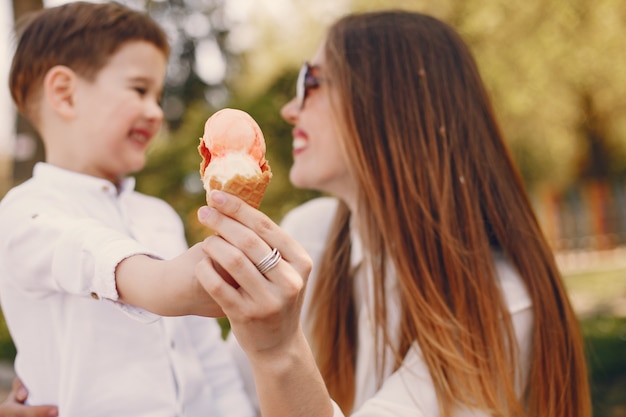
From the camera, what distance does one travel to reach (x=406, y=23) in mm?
2668

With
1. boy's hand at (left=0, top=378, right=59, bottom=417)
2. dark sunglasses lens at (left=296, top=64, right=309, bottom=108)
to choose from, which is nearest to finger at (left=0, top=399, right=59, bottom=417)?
boy's hand at (left=0, top=378, right=59, bottom=417)

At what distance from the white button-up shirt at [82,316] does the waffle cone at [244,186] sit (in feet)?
0.99

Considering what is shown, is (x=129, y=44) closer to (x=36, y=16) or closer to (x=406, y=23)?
(x=36, y=16)

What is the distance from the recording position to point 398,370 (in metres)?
2.23

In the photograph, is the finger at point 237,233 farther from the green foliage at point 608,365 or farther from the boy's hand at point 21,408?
the green foliage at point 608,365

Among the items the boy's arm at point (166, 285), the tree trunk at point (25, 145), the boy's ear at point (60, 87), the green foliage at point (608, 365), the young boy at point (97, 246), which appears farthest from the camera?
Result: the tree trunk at point (25, 145)

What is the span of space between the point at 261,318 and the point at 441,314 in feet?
3.50

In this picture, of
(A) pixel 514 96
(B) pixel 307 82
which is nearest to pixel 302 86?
(B) pixel 307 82

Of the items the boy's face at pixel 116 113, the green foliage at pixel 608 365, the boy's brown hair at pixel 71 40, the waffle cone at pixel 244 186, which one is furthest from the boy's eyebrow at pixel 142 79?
the green foliage at pixel 608 365

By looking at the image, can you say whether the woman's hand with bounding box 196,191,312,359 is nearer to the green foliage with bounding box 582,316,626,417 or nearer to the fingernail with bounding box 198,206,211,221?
the fingernail with bounding box 198,206,211,221

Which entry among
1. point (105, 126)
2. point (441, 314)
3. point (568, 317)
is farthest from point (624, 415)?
point (105, 126)

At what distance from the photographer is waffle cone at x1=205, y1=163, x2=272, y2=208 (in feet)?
4.33

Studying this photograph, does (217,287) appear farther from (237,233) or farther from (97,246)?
(97,246)

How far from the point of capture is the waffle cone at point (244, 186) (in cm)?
132
